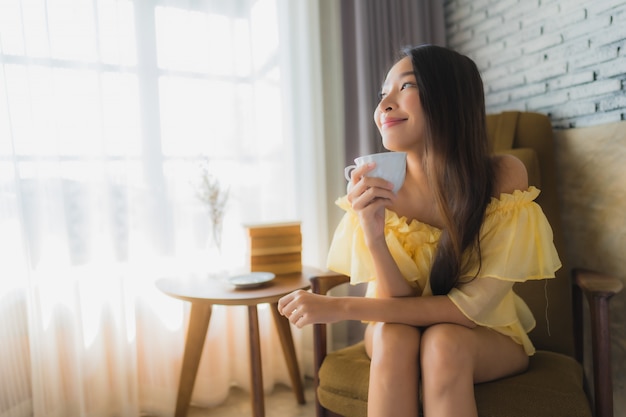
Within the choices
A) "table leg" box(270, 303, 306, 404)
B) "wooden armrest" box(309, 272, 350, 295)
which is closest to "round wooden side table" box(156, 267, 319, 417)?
"table leg" box(270, 303, 306, 404)

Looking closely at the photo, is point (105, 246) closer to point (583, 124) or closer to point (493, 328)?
point (493, 328)

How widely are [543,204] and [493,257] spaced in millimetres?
612

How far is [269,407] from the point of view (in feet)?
6.57

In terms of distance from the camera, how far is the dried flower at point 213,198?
176 centimetres

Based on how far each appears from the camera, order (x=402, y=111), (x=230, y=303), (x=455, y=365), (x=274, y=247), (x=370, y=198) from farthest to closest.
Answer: (x=274, y=247), (x=230, y=303), (x=402, y=111), (x=370, y=198), (x=455, y=365)

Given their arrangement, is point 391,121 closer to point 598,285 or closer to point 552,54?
point 598,285

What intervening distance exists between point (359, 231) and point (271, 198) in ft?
2.99

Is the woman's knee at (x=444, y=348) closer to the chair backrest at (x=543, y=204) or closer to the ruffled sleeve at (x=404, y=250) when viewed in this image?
the ruffled sleeve at (x=404, y=250)

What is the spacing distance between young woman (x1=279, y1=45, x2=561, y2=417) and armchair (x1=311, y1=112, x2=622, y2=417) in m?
0.07

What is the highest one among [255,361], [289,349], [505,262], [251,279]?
[505,262]

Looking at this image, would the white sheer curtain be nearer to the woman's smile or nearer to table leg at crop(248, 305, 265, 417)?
table leg at crop(248, 305, 265, 417)

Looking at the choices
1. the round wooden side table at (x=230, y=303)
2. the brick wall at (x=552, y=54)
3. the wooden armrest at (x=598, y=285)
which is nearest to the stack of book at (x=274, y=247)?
the round wooden side table at (x=230, y=303)

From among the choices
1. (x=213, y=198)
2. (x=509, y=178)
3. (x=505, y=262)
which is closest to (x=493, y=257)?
(x=505, y=262)

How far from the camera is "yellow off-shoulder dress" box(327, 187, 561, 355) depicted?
110cm
